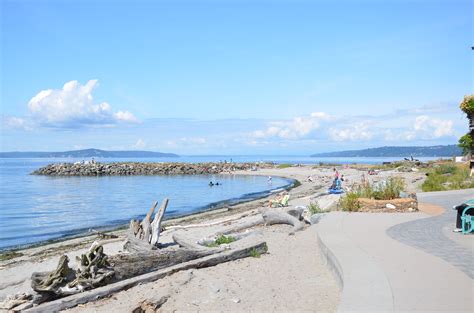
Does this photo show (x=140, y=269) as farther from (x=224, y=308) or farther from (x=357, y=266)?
(x=357, y=266)

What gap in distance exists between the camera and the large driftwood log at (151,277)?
671cm

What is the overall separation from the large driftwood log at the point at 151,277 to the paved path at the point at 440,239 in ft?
10.1

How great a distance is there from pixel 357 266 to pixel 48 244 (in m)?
13.3

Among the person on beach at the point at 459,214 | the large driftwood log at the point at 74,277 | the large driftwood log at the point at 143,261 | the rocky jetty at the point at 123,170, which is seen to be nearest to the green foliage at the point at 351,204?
the person on beach at the point at 459,214

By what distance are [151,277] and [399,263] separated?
4071mm

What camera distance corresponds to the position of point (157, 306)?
21.5ft

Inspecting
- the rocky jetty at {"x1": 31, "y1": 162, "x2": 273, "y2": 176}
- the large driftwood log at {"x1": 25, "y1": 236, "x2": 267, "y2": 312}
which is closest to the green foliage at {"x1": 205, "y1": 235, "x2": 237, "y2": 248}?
the large driftwood log at {"x1": 25, "y1": 236, "x2": 267, "y2": 312}

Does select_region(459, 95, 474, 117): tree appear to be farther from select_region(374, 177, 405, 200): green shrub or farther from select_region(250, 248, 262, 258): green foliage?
select_region(250, 248, 262, 258): green foliage

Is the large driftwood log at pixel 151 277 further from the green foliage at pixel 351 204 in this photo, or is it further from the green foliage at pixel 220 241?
the green foliage at pixel 351 204

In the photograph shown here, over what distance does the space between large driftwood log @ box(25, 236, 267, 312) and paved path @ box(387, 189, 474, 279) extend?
3.06 m

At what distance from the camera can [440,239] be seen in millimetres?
9156

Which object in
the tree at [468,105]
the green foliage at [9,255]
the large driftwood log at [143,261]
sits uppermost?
the tree at [468,105]

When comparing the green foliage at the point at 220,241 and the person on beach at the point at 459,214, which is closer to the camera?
the person on beach at the point at 459,214

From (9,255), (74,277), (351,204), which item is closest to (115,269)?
(74,277)
